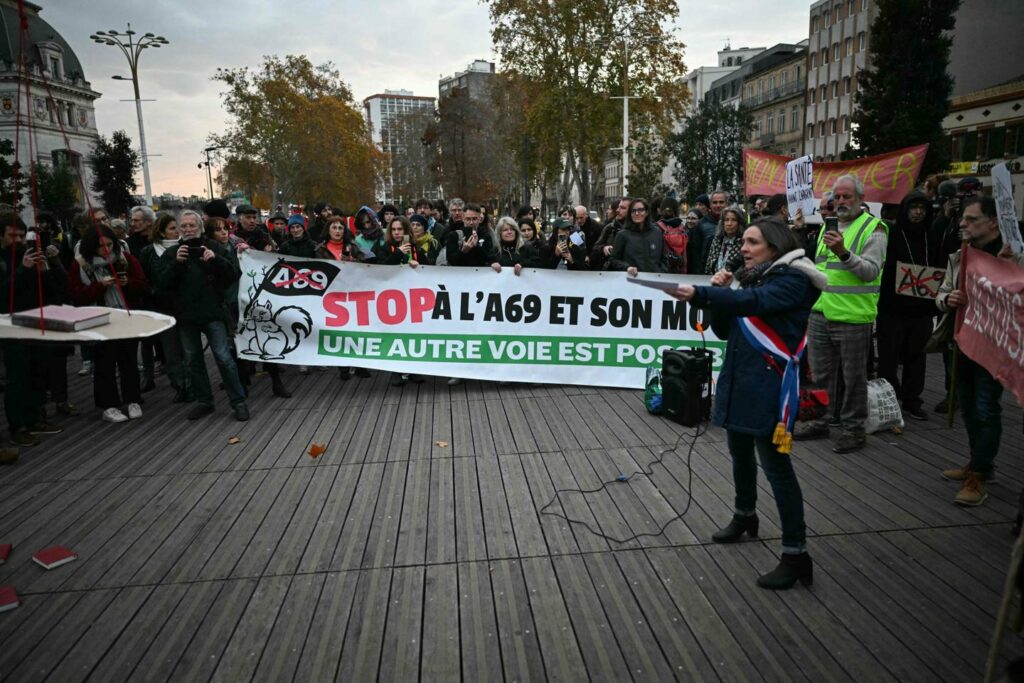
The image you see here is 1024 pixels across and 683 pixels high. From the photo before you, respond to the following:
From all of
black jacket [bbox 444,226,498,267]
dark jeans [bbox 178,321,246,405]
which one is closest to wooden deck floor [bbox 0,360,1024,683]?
dark jeans [bbox 178,321,246,405]

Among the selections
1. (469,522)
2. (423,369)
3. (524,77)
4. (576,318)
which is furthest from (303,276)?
(524,77)

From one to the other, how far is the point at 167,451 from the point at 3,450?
131cm

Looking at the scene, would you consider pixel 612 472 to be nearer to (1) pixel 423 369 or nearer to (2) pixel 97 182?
(1) pixel 423 369

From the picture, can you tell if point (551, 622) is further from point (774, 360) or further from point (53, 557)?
point (53, 557)

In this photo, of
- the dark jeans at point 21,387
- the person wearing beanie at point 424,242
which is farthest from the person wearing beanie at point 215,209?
the person wearing beanie at point 424,242

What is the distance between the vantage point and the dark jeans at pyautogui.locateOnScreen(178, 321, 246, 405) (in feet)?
22.4

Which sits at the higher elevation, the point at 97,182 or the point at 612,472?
the point at 97,182

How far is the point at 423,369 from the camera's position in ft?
25.1

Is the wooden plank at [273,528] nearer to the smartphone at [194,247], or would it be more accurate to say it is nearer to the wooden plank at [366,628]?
the wooden plank at [366,628]

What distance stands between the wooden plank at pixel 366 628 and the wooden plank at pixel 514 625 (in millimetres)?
562

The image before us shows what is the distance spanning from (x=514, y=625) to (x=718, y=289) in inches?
74.2

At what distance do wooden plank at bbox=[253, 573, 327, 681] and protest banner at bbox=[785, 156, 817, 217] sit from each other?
5.76 metres

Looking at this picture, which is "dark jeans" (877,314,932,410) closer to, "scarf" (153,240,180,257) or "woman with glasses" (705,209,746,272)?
"woman with glasses" (705,209,746,272)

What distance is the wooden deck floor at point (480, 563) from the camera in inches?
119
